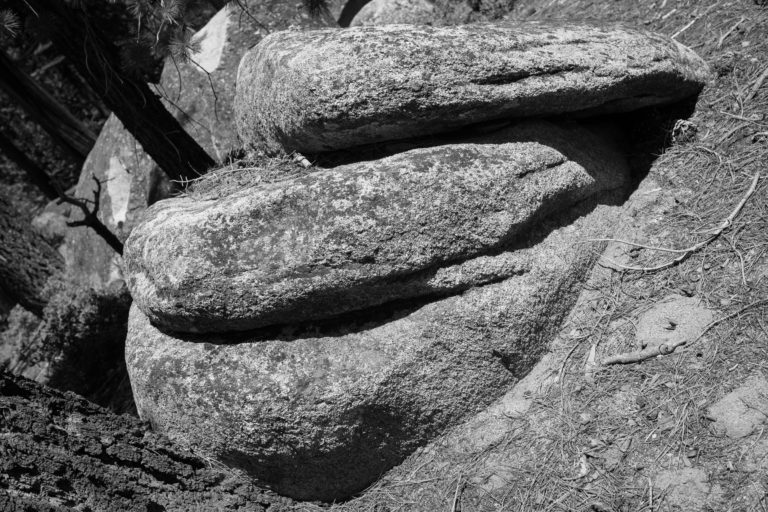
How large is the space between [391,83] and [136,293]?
5.45ft

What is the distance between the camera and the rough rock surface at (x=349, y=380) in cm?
321

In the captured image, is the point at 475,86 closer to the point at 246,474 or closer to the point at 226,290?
the point at 226,290

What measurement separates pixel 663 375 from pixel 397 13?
414 centimetres

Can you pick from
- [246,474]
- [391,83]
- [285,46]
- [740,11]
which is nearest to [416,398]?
[246,474]

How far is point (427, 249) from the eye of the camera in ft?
10.5

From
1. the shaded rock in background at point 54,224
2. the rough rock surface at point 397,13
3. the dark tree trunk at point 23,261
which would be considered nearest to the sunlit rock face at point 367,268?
the rough rock surface at point 397,13

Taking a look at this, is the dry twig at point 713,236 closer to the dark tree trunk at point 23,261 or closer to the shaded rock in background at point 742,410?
the shaded rock in background at point 742,410

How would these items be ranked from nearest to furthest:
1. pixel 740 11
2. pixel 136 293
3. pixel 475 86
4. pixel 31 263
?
pixel 475 86
pixel 136 293
pixel 740 11
pixel 31 263

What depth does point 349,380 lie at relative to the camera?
3.18 meters

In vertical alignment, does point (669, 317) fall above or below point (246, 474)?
below

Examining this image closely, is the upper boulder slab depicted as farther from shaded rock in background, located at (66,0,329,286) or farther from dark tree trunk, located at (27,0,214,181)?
shaded rock in background, located at (66,0,329,286)

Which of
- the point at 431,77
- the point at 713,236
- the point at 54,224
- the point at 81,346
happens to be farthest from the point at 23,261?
the point at 713,236

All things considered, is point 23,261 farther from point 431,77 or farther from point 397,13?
point 431,77

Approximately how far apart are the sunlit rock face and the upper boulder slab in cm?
1
